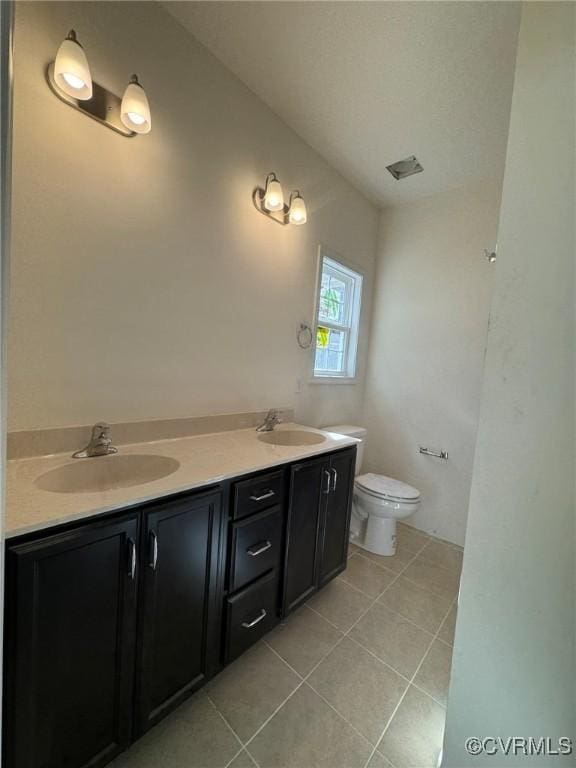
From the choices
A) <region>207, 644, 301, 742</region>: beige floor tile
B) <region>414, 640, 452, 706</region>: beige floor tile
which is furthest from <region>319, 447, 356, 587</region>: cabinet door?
<region>414, 640, 452, 706</region>: beige floor tile

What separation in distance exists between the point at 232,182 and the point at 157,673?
213 centimetres

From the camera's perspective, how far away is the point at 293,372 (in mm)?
2115

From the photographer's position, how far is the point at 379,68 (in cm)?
143

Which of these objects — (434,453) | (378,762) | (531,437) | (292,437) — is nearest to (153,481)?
(292,437)

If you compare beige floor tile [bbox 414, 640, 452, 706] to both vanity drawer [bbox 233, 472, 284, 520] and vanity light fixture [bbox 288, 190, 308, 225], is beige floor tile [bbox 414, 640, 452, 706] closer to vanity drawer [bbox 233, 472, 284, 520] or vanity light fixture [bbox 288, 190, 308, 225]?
vanity drawer [bbox 233, 472, 284, 520]

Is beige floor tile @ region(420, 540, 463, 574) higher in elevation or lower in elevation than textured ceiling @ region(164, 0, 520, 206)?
lower

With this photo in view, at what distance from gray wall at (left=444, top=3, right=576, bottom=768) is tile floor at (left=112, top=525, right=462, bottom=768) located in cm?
44

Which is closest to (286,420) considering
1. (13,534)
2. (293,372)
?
(293,372)

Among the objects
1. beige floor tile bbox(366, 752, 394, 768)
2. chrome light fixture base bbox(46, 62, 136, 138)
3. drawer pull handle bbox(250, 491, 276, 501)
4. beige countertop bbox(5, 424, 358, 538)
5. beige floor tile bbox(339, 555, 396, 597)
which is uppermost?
chrome light fixture base bbox(46, 62, 136, 138)

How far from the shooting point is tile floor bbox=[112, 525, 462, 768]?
100 cm

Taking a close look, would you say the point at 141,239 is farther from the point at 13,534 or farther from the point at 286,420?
the point at 286,420

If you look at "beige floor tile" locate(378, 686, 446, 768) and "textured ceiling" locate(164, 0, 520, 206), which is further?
"textured ceiling" locate(164, 0, 520, 206)

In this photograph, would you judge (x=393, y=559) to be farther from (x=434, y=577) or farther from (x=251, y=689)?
(x=251, y=689)

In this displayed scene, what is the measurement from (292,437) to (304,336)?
0.74m
